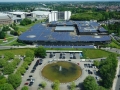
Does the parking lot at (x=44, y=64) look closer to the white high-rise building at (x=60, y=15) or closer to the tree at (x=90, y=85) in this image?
the tree at (x=90, y=85)

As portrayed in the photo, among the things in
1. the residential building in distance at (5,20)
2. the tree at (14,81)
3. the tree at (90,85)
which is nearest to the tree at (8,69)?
the tree at (14,81)

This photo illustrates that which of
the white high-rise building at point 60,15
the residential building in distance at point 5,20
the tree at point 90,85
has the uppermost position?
the white high-rise building at point 60,15

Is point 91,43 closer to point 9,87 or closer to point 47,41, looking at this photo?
point 47,41

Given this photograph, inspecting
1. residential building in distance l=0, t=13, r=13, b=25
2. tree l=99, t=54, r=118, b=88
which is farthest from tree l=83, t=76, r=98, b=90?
residential building in distance l=0, t=13, r=13, b=25

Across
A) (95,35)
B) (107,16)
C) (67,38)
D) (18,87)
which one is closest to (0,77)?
(18,87)

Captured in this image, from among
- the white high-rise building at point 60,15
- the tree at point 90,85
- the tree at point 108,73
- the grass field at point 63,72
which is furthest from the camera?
the white high-rise building at point 60,15

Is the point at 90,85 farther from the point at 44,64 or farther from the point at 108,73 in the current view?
the point at 44,64

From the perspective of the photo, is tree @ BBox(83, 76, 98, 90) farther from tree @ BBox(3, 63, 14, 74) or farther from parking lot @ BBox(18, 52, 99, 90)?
tree @ BBox(3, 63, 14, 74)
